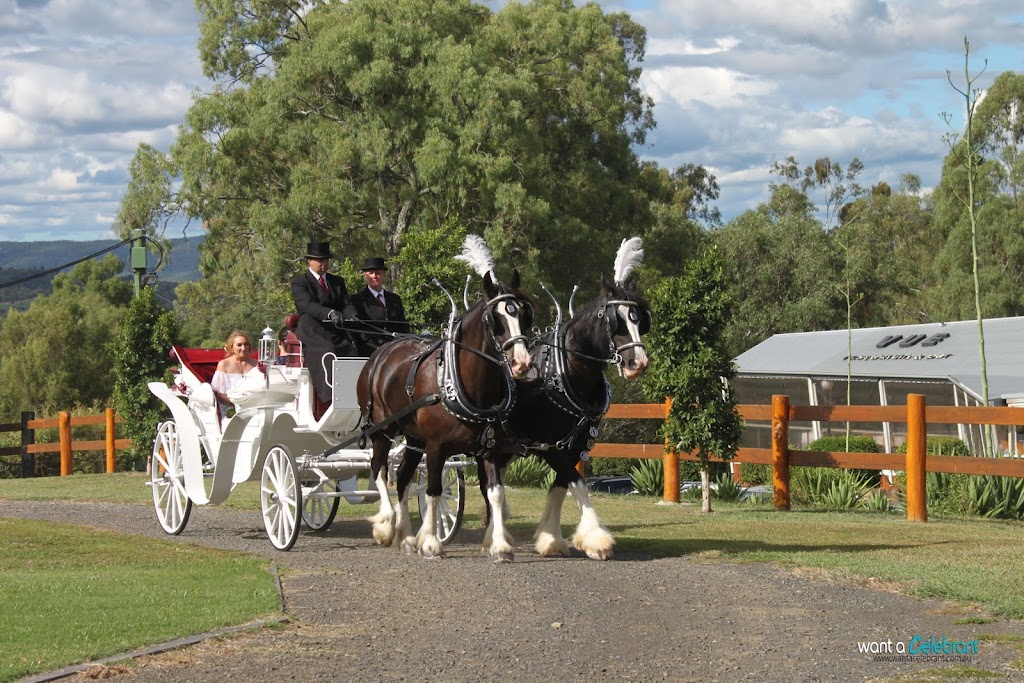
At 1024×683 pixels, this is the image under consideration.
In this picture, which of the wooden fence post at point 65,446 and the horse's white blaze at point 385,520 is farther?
the wooden fence post at point 65,446

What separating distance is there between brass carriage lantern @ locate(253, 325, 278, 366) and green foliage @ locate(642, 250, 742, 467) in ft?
14.0

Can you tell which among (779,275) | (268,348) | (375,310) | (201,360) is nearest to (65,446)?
(201,360)

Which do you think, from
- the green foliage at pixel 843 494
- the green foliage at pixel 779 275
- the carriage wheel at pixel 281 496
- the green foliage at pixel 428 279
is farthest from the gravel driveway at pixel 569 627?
the green foliage at pixel 779 275

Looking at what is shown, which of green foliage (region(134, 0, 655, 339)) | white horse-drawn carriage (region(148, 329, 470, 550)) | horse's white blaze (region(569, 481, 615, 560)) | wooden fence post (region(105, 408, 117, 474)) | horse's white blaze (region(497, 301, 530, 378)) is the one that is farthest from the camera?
green foliage (region(134, 0, 655, 339))

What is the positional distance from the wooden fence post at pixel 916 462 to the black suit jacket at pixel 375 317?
549cm

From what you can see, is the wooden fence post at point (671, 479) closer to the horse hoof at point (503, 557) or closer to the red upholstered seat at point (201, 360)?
the red upholstered seat at point (201, 360)

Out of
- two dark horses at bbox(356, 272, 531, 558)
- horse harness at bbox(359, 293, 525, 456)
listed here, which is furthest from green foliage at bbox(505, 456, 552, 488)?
horse harness at bbox(359, 293, 525, 456)

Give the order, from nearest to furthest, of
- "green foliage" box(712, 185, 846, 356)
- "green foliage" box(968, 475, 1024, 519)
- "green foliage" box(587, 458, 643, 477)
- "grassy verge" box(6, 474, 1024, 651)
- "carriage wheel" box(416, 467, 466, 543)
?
"grassy verge" box(6, 474, 1024, 651) → "carriage wheel" box(416, 467, 466, 543) → "green foliage" box(968, 475, 1024, 519) → "green foliage" box(587, 458, 643, 477) → "green foliage" box(712, 185, 846, 356)

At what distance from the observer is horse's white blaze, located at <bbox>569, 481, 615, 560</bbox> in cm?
994

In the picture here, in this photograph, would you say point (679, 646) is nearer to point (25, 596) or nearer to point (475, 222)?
point (25, 596)

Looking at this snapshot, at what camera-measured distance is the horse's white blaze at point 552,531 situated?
10250 millimetres

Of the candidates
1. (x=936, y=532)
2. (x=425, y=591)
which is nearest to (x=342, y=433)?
(x=425, y=591)

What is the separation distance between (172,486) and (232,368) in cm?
129

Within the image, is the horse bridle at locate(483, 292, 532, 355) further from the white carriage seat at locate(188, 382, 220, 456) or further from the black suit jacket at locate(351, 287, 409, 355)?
the white carriage seat at locate(188, 382, 220, 456)
